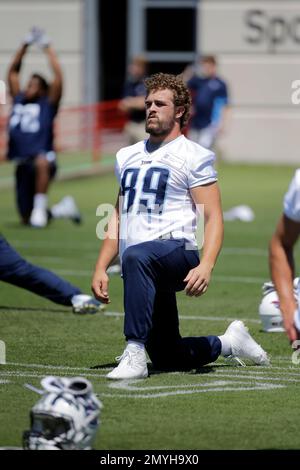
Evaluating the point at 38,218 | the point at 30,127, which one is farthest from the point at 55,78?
the point at 38,218

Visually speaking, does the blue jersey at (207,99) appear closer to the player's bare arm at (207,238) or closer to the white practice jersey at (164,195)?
the white practice jersey at (164,195)

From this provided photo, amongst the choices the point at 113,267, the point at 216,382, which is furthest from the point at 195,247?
the point at 113,267

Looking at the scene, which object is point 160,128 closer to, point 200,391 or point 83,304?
point 200,391

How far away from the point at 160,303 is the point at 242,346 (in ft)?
2.41

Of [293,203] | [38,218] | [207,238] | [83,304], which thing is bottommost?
[38,218]

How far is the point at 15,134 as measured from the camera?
18688mm

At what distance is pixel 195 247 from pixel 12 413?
1.79 metres

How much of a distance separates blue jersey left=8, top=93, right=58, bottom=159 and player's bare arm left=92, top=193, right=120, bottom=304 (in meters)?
9.74

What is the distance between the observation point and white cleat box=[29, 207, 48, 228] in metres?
18.2

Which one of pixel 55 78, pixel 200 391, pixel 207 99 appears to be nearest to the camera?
pixel 200 391

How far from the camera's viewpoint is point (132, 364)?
8.14m

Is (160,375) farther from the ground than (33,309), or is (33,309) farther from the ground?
(160,375)

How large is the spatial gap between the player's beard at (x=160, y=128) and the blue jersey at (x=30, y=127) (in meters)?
9.81

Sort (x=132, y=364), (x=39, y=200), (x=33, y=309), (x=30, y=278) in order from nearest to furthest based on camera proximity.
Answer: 1. (x=132, y=364)
2. (x=30, y=278)
3. (x=33, y=309)
4. (x=39, y=200)
